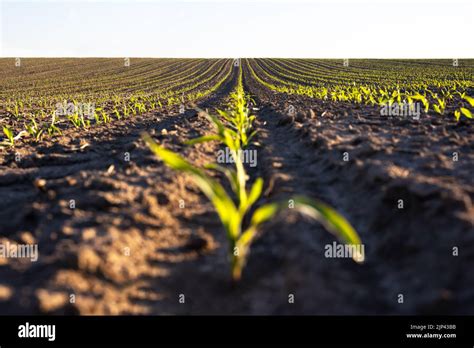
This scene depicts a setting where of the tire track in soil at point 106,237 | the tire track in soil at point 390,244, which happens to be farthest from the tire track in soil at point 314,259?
the tire track in soil at point 106,237

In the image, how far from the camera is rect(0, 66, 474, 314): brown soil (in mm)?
1604

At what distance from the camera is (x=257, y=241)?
2123 millimetres

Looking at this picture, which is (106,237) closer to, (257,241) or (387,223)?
(257,241)

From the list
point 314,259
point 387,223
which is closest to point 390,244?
point 387,223

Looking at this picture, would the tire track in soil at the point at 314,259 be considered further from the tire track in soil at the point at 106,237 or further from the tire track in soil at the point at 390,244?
the tire track in soil at the point at 106,237

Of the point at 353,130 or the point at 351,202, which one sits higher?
the point at 353,130

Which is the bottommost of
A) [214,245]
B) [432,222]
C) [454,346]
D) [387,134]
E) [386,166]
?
[454,346]

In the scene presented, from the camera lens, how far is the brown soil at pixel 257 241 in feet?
5.26

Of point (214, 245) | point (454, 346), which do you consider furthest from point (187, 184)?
point (454, 346)

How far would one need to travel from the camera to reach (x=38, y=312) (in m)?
1.55

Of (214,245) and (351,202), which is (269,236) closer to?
(214,245)

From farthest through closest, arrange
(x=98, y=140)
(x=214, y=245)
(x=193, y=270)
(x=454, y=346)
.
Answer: (x=98, y=140), (x=214, y=245), (x=193, y=270), (x=454, y=346)

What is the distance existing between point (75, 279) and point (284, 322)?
1033 mm

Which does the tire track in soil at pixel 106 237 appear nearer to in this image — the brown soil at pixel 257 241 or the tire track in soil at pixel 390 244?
the brown soil at pixel 257 241
